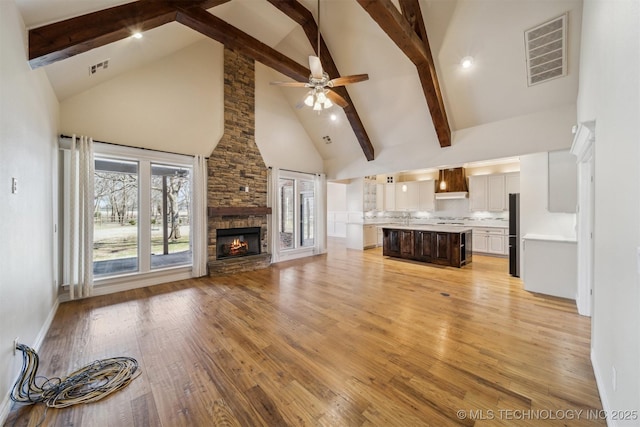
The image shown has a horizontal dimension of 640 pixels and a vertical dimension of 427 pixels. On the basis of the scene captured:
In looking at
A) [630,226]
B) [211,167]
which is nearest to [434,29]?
[630,226]

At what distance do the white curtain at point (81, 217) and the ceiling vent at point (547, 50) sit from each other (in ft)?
22.5

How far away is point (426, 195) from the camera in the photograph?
834 cm

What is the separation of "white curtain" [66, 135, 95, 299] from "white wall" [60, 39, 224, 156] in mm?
386

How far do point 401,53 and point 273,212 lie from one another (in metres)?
4.48

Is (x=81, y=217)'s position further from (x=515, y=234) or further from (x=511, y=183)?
(x=511, y=183)

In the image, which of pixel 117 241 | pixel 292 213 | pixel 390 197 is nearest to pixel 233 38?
pixel 117 241

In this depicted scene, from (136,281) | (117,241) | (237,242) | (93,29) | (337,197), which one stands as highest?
(93,29)

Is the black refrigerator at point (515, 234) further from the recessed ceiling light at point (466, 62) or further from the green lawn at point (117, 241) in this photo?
the green lawn at point (117, 241)

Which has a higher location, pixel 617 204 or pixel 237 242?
pixel 617 204

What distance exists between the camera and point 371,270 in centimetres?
549

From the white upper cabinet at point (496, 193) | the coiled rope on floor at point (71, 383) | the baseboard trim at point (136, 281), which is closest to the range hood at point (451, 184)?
the white upper cabinet at point (496, 193)

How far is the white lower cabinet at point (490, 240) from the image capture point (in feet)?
22.3

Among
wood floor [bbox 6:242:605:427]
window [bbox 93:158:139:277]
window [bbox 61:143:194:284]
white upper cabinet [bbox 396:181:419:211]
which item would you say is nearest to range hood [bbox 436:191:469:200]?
white upper cabinet [bbox 396:181:419:211]

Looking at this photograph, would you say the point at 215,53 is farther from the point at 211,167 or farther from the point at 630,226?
the point at 630,226
